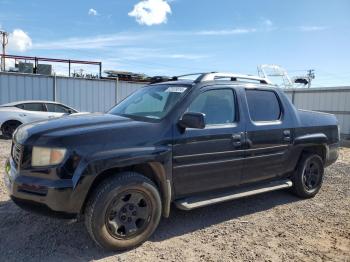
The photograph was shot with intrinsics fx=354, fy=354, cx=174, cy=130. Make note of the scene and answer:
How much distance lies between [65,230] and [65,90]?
13268 millimetres

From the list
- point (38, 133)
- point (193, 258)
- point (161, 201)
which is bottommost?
point (193, 258)

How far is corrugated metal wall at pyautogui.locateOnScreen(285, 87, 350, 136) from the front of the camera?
602 inches


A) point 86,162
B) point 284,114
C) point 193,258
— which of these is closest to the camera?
point 86,162

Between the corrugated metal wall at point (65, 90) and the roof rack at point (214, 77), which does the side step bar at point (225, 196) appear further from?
the corrugated metal wall at point (65, 90)

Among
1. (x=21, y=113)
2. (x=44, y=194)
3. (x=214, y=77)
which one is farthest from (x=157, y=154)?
(x=21, y=113)

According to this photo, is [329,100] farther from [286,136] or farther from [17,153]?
[17,153]

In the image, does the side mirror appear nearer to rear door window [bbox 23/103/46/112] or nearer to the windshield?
the windshield

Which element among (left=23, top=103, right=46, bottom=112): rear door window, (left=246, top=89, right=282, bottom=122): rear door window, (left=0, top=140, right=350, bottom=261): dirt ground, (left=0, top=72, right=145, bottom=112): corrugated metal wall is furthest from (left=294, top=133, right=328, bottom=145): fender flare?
(left=0, top=72, right=145, bottom=112): corrugated metal wall

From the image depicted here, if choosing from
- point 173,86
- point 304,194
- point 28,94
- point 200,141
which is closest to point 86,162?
point 200,141

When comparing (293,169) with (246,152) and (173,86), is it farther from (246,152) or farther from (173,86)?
(173,86)

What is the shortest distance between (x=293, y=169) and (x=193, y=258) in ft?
8.60

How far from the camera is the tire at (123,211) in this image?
3.49 m

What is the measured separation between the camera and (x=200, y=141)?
13.6ft

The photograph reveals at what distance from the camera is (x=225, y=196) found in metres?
Result: 4.50
